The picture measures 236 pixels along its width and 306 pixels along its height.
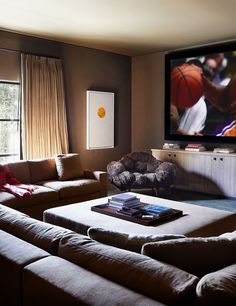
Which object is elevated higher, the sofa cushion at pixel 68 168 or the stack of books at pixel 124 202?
the sofa cushion at pixel 68 168

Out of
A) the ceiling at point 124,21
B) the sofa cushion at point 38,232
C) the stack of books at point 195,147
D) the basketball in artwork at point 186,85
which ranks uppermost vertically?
the ceiling at point 124,21

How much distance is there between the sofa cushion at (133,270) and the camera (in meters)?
1.16

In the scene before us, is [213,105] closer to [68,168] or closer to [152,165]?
[152,165]

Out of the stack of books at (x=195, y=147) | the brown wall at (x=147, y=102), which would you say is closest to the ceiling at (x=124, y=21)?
the brown wall at (x=147, y=102)

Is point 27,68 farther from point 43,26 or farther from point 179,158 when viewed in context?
point 179,158

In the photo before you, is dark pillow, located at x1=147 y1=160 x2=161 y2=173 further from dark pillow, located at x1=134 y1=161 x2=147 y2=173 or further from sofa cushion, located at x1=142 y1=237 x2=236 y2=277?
sofa cushion, located at x1=142 y1=237 x2=236 y2=277

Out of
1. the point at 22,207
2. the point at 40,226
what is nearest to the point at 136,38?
the point at 22,207

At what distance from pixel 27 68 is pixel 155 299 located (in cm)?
480

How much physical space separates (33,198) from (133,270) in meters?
3.02

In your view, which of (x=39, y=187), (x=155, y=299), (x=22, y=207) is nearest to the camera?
(x=155, y=299)

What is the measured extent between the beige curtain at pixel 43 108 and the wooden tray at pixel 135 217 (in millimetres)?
2397

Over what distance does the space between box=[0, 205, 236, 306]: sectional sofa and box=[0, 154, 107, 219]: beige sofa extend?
2.38 meters

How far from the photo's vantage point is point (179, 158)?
613 centimetres

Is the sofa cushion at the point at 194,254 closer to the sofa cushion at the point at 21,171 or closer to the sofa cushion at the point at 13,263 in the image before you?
the sofa cushion at the point at 13,263
